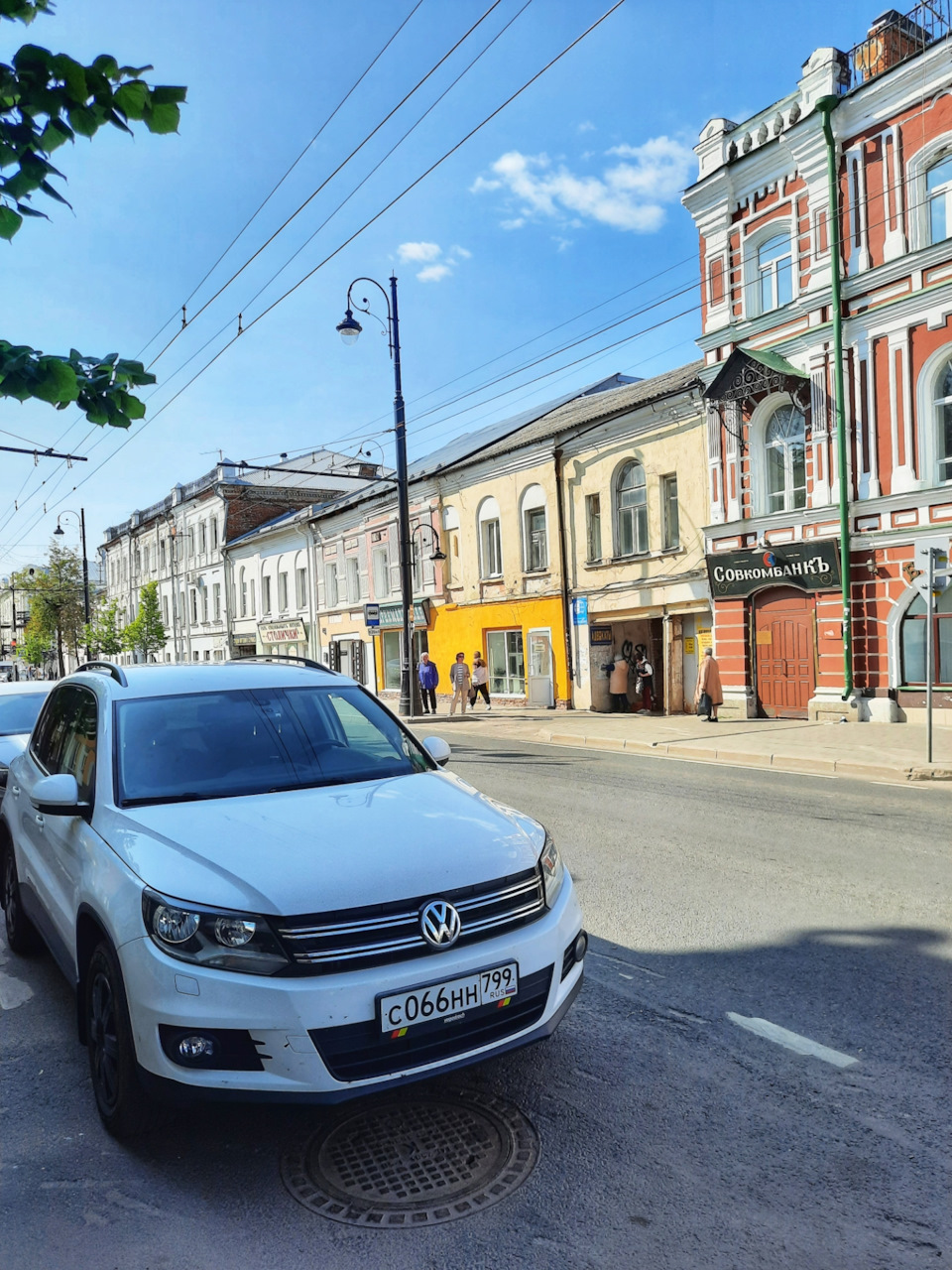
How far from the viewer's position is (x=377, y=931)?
282cm

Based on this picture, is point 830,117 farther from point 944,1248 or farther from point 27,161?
point 944,1248

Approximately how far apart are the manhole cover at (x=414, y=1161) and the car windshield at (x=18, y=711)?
6.54 metres

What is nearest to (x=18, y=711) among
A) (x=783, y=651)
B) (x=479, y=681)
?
(x=783, y=651)

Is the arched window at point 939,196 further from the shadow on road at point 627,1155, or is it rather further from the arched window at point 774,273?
the shadow on road at point 627,1155

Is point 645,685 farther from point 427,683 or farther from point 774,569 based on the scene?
point 427,683

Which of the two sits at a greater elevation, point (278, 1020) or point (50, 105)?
point (50, 105)

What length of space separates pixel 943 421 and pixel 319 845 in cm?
1650

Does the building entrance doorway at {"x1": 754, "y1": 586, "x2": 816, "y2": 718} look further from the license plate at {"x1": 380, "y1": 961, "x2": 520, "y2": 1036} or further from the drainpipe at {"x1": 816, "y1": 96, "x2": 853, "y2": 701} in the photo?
the license plate at {"x1": 380, "y1": 961, "x2": 520, "y2": 1036}

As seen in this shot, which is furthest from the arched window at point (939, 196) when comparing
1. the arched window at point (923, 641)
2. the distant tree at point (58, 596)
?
the distant tree at point (58, 596)

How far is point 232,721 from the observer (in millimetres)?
4148

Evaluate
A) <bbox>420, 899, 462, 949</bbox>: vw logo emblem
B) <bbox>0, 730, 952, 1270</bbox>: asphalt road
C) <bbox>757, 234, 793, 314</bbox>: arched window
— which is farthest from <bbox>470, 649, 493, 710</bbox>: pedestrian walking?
<bbox>420, 899, 462, 949</bbox>: vw logo emblem

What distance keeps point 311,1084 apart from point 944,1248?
5.89 ft

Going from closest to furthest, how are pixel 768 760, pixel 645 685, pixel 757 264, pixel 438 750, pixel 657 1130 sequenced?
pixel 657 1130 < pixel 438 750 < pixel 768 760 < pixel 757 264 < pixel 645 685

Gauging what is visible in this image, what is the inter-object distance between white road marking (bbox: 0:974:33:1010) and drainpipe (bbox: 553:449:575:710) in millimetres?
20097
